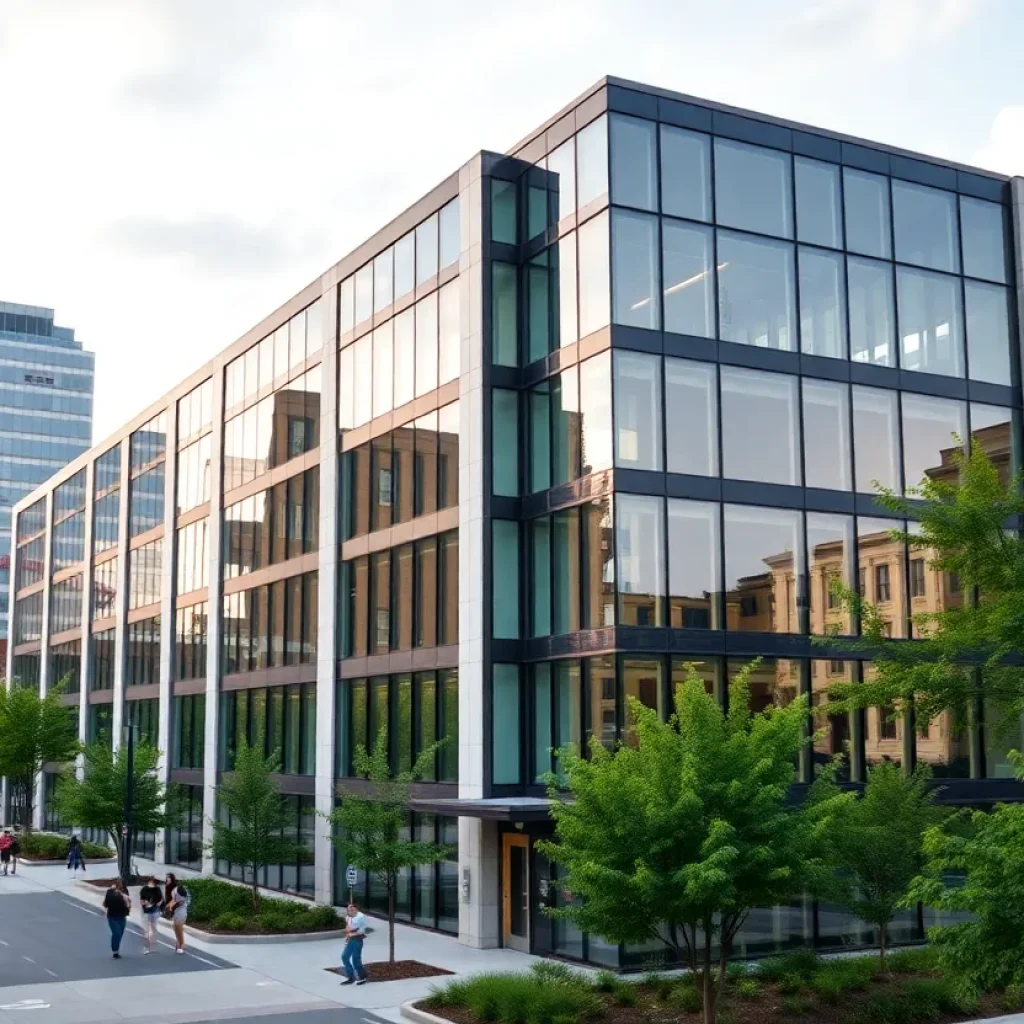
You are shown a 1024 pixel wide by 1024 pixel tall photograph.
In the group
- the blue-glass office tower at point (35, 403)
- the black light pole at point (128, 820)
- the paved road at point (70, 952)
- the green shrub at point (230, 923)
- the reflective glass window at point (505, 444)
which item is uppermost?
the blue-glass office tower at point (35, 403)

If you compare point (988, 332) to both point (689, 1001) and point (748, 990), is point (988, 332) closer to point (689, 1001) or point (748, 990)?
point (748, 990)

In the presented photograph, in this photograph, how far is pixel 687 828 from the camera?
68.1ft

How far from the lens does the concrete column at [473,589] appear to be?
32.6 metres

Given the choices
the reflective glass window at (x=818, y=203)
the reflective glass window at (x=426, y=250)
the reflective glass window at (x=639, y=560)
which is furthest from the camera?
the reflective glass window at (x=426, y=250)

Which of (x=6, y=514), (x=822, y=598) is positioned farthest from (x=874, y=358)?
(x=6, y=514)

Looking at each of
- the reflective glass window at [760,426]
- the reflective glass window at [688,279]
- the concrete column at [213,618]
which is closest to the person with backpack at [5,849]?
the concrete column at [213,618]

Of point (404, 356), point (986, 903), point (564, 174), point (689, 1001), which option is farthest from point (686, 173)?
point (986, 903)

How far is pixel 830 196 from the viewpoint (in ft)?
115

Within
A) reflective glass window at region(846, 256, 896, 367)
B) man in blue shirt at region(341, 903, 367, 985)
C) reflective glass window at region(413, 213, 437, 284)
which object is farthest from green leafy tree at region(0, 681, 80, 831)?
reflective glass window at region(846, 256, 896, 367)

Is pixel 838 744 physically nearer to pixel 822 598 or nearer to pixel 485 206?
pixel 822 598

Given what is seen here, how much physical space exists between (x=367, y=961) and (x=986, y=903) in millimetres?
18728

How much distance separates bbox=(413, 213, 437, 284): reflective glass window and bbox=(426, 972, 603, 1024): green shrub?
19796mm

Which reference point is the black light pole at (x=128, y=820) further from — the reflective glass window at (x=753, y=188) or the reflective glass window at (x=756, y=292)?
the reflective glass window at (x=753, y=188)

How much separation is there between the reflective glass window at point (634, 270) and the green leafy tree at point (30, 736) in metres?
39.8
